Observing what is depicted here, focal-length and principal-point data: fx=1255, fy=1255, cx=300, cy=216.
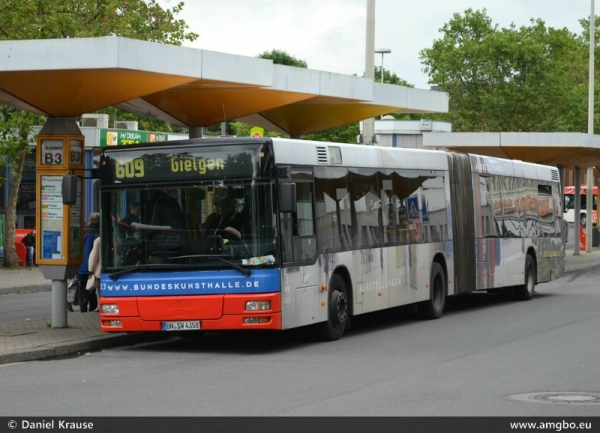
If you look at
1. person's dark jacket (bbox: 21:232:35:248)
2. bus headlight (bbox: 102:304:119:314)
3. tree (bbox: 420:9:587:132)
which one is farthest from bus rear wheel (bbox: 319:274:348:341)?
tree (bbox: 420:9:587:132)

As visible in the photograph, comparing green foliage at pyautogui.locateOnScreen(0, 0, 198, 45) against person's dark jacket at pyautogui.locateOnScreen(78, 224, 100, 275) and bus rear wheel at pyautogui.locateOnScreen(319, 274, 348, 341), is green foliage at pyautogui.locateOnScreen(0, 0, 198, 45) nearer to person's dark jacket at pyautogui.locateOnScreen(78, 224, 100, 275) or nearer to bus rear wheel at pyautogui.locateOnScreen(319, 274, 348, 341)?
person's dark jacket at pyautogui.locateOnScreen(78, 224, 100, 275)

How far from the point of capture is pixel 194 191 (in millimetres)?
15430

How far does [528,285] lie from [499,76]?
133 ft

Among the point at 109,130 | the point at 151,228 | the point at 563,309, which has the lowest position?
the point at 563,309

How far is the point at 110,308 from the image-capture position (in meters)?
15.5

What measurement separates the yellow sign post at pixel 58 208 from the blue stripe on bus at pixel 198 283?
2.16m

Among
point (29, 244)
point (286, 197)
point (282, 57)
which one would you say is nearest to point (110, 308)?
point (286, 197)

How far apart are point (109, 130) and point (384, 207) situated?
2300 centimetres

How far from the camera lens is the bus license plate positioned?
15.2 meters

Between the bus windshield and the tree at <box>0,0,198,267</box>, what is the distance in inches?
701

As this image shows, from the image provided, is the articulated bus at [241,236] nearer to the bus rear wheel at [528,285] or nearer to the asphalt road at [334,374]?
the asphalt road at [334,374]
